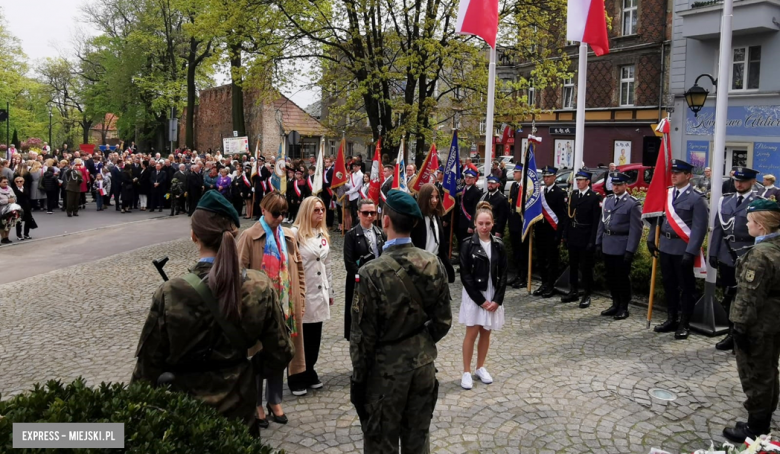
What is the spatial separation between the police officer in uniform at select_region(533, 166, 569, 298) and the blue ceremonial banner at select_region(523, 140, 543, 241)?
0.22 metres

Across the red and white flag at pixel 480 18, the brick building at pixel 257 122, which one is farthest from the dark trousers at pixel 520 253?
the brick building at pixel 257 122

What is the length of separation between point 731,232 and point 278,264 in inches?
215

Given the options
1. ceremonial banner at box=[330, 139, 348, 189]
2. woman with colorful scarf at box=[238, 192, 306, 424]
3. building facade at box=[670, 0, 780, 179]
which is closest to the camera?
woman with colorful scarf at box=[238, 192, 306, 424]

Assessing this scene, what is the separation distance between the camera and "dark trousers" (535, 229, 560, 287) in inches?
398

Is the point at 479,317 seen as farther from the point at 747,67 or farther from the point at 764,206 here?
the point at 747,67

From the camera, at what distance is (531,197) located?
1023 cm

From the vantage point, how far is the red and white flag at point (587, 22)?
11.6m

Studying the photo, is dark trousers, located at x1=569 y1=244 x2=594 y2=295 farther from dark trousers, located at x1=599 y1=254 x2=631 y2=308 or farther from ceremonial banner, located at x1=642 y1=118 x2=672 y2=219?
ceremonial banner, located at x1=642 y1=118 x2=672 y2=219

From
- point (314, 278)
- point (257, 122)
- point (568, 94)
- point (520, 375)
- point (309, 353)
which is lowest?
point (520, 375)

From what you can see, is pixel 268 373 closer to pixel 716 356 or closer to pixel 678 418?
pixel 678 418

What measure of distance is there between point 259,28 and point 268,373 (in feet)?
54.3

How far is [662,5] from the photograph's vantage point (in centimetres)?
3234

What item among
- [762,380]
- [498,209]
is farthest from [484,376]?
[498,209]

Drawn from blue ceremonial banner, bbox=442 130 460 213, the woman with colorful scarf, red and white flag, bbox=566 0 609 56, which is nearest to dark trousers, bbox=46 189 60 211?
blue ceremonial banner, bbox=442 130 460 213
